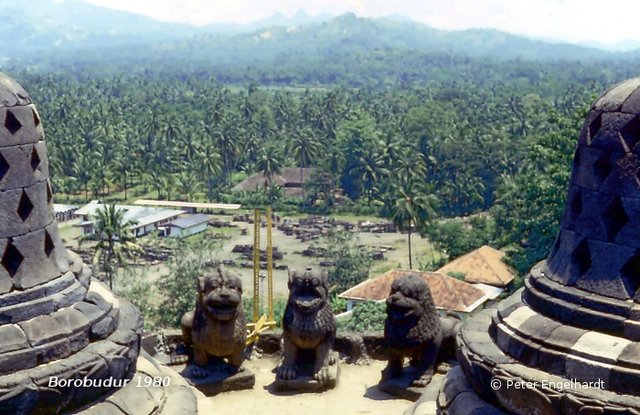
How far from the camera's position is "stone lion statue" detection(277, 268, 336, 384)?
11422 millimetres

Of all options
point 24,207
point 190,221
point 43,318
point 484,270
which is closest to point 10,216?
point 24,207

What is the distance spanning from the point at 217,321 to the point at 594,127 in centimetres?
575

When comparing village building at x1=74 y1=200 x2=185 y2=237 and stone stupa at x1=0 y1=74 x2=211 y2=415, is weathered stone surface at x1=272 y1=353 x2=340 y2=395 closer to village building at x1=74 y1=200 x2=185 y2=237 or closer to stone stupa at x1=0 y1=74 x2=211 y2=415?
stone stupa at x1=0 y1=74 x2=211 y2=415

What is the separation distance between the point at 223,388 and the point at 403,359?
99.2 inches

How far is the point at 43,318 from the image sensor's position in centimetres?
741

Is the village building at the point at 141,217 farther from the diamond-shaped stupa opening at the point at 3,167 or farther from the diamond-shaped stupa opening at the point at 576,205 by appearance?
the diamond-shaped stupa opening at the point at 576,205

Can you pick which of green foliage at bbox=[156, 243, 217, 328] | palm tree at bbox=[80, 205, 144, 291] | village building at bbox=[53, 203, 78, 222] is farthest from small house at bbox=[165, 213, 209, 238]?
green foliage at bbox=[156, 243, 217, 328]

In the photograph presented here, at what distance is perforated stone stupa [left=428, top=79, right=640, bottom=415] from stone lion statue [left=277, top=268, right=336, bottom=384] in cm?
393

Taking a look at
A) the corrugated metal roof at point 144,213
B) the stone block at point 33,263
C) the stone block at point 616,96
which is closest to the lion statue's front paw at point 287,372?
the stone block at point 33,263

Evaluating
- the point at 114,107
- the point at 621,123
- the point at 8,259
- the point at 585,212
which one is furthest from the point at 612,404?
the point at 114,107

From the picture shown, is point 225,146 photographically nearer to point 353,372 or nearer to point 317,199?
point 317,199

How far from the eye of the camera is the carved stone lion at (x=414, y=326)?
1097cm

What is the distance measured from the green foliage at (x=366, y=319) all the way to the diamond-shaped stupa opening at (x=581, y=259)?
16964 mm

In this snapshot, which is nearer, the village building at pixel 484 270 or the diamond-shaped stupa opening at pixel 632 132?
Answer: the diamond-shaped stupa opening at pixel 632 132
